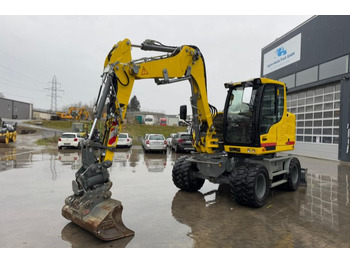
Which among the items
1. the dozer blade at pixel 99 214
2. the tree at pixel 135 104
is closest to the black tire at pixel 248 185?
the dozer blade at pixel 99 214

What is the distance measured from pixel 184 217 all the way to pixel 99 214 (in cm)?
187

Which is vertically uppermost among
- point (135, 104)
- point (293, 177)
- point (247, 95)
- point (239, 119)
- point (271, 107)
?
point (135, 104)

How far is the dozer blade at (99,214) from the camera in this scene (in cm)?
418

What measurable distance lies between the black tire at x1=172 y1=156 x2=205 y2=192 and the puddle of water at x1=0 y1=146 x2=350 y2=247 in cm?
21

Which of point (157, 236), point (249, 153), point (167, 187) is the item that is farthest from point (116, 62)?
point (167, 187)

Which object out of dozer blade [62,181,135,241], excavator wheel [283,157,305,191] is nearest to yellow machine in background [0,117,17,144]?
dozer blade [62,181,135,241]

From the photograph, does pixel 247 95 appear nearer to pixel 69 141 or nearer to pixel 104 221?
pixel 104 221

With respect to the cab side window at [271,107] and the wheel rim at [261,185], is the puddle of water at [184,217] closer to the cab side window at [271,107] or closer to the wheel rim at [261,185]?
the wheel rim at [261,185]

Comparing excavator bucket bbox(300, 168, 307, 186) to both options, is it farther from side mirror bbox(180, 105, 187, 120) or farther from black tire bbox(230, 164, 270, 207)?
side mirror bbox(180, 105, 187, 120)

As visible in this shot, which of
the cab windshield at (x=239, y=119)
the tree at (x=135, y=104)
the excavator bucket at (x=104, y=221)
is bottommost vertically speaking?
the excavator bucket at (x=104, y=221)

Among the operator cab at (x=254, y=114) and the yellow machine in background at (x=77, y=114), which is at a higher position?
the yellow machine in background at (x=77, y=114)

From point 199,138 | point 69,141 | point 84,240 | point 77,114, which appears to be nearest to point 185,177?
point 199,138

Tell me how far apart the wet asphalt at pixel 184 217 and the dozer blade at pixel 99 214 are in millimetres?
172

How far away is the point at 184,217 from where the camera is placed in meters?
5.43
